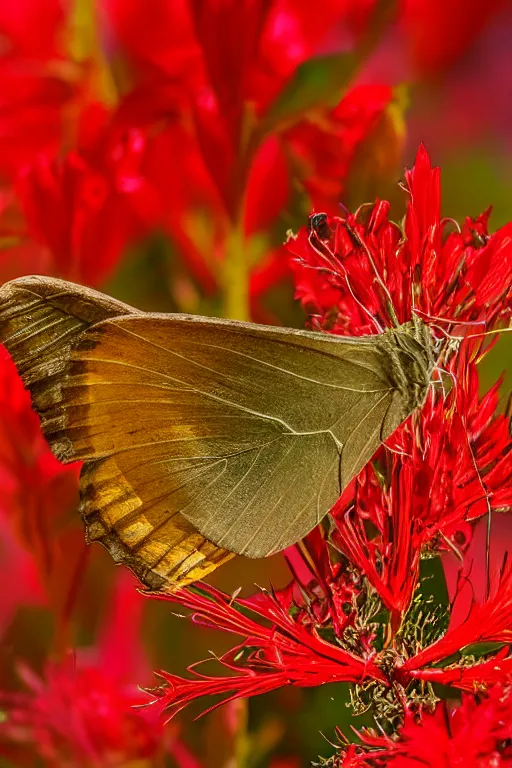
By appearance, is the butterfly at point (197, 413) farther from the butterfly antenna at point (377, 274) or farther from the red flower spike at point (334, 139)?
the red flower spike at point (334, 139)

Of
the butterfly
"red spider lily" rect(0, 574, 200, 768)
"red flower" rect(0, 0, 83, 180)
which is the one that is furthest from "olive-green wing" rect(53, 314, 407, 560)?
"red flower" rect(0, 0, 83, 180)

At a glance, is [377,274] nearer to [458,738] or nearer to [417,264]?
[417,264]

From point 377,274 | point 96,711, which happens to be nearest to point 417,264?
point 377,274

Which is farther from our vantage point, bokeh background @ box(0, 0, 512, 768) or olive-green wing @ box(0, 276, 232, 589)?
bokeh background @ box(0, 0, 512, 768)

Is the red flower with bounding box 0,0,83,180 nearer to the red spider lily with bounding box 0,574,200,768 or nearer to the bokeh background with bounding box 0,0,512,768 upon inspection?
the bokeh background with bounding box 0,0,512,768

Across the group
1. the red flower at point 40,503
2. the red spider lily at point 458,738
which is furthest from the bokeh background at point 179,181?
the red spider lily at point 458,738

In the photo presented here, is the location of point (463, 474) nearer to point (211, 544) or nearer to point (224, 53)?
point (211, 544)

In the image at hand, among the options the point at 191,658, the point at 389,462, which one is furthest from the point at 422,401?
the point at 191,658
